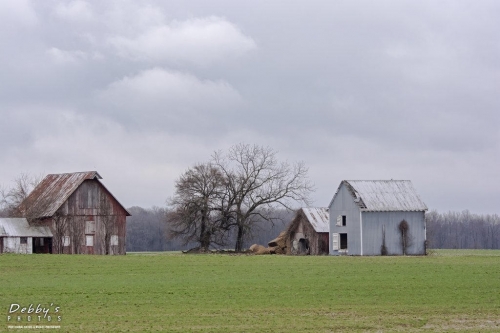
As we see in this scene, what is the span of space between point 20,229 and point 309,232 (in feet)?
84.7

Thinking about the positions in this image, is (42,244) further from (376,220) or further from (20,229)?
(376,220)

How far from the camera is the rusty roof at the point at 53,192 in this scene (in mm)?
69375

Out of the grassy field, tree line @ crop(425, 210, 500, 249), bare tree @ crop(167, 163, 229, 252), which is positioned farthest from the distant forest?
the grassy field

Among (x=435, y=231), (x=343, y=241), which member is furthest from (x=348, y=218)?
(x=435, y=231)

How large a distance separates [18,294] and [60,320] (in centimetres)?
744

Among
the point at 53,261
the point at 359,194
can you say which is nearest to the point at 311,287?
the point at 53,261

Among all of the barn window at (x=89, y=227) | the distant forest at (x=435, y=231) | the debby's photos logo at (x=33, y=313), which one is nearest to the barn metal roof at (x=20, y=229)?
the barn window at (x=89, y=227)

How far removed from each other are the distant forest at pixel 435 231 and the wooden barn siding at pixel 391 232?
56.6m

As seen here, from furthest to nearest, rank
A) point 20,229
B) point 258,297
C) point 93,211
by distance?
point 93,211 → point 20,229 → point 258,297

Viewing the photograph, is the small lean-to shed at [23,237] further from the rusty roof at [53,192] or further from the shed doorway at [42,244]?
the rusty roof at [53,192]

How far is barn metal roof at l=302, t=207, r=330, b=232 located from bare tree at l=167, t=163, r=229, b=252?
1215 centimetres

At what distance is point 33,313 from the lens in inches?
973

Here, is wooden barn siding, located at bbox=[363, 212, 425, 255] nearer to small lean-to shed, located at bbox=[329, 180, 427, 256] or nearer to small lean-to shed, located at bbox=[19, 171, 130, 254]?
small lean-to shed, located at bbox=[329, 180, 427, 256]

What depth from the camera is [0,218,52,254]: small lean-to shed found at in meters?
65.1
